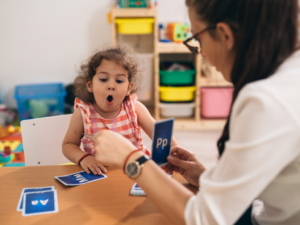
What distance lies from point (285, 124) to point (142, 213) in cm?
45

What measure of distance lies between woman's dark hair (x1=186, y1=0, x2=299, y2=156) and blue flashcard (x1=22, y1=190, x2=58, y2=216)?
23.7 inches

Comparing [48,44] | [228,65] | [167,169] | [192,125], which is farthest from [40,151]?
[48,44]

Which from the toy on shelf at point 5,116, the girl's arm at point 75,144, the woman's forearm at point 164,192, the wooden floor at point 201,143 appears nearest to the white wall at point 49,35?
the toy on shelf at point 5,116

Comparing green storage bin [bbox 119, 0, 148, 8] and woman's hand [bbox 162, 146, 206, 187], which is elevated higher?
green storage bin [bbox 119, 0, 148, 8]

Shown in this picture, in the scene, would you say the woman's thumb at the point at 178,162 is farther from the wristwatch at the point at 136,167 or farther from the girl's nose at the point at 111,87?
the girl's nose at the point at 111,87

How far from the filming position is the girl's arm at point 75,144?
1.13 metres

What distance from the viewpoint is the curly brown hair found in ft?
4.66

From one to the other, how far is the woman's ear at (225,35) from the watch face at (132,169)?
372mm

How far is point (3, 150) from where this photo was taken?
2754 mm

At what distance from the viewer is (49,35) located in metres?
3.62

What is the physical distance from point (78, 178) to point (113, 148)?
0.29 metres

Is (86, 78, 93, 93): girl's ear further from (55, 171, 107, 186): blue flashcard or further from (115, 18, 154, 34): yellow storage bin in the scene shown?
(115, 18, 154, 34): yellow storage bin

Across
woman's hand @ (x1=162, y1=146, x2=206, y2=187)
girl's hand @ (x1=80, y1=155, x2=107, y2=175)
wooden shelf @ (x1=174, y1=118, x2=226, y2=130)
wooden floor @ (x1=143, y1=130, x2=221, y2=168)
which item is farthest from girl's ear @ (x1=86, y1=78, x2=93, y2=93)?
wooden shelf @ (x1=174, y1=118, x2=226, y2=130)


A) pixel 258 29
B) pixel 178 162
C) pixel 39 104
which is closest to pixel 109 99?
pixel 178 162
